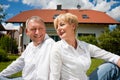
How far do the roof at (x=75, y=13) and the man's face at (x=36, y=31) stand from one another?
23347 mm

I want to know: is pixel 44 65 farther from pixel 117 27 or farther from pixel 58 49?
pixel 117 27

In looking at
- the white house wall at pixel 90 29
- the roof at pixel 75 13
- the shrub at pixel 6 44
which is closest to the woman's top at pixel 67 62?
the shrub at pixel 6 44

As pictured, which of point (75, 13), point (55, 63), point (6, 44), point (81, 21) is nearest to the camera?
point (55, 63)

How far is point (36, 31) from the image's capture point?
A: 10.2 ft

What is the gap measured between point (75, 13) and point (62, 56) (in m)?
25.5

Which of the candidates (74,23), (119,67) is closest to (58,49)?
(74,23)

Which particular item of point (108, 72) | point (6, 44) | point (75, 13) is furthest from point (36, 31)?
point (75, 13)

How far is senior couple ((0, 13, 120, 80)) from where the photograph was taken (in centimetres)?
290

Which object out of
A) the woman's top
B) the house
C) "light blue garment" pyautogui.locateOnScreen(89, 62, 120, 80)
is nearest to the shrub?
the house

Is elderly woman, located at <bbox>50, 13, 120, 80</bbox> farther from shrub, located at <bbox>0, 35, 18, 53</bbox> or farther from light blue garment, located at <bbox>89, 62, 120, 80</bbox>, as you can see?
shrub, located at <bbox>0, 35, 18, 53</bbox>

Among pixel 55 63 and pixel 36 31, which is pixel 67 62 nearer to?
pixel 55 63

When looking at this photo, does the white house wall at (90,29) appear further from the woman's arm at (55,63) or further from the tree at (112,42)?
the woman's arm at (55,63)

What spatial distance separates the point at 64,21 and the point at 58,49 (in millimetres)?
275

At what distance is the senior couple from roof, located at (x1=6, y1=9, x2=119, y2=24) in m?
23.4
